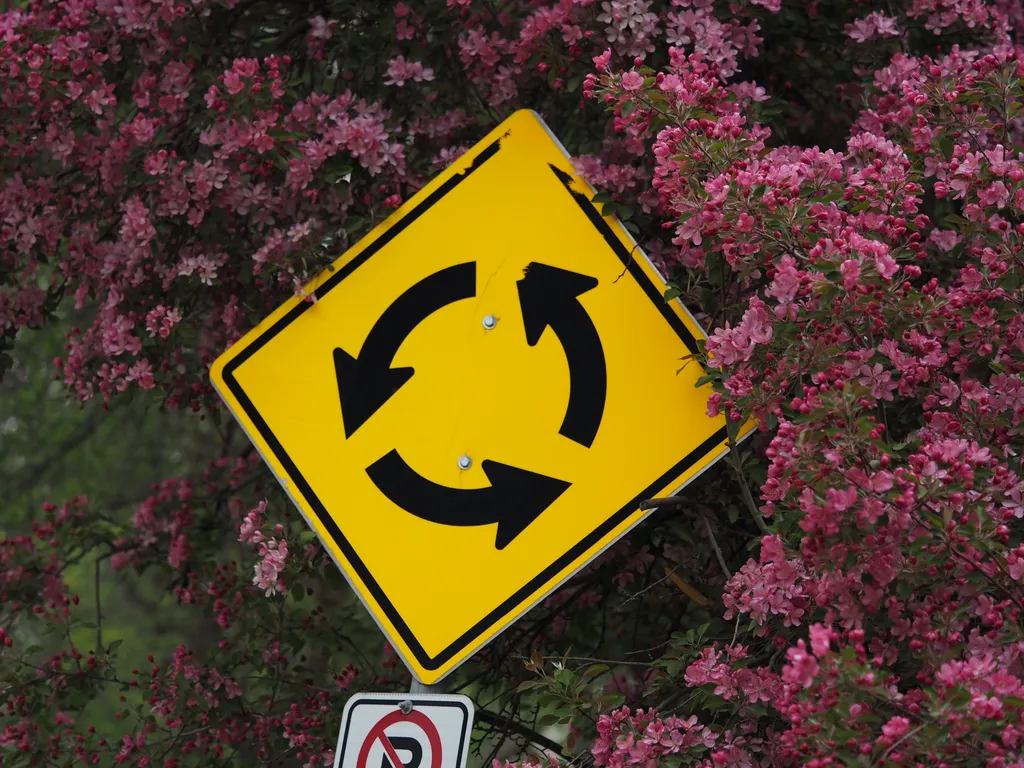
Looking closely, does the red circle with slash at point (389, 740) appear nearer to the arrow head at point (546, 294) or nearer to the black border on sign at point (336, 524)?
the black border on sign at point (336, 524)

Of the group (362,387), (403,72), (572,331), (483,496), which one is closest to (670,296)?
(572,331)

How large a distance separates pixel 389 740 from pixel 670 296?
3.36ft

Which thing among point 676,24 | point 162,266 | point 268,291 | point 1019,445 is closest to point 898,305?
point 1019,445

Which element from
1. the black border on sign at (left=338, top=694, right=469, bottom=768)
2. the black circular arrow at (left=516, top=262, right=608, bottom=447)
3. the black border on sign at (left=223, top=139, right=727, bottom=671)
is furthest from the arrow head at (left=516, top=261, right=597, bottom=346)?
the black border on sign at (left=338, top=694, right=469, bottom=768)

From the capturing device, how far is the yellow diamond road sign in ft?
7.25

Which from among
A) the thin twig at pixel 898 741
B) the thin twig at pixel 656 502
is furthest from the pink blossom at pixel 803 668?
the thin twig at pixel 656 502

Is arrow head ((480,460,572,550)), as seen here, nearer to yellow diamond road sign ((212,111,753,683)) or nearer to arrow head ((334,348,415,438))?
yellow diamond road sign ((212,111,753,683))

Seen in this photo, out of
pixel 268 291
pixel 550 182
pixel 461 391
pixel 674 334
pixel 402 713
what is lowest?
pixel 402 713

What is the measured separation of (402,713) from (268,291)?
53.6 inches

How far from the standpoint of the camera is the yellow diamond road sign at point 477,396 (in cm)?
221

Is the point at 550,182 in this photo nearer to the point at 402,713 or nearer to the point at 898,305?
the point at 898,305

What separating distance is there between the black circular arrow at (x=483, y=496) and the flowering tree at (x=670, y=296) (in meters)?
0.28

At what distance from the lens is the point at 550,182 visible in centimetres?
247

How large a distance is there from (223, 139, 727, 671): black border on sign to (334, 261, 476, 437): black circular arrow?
158 millimetres
